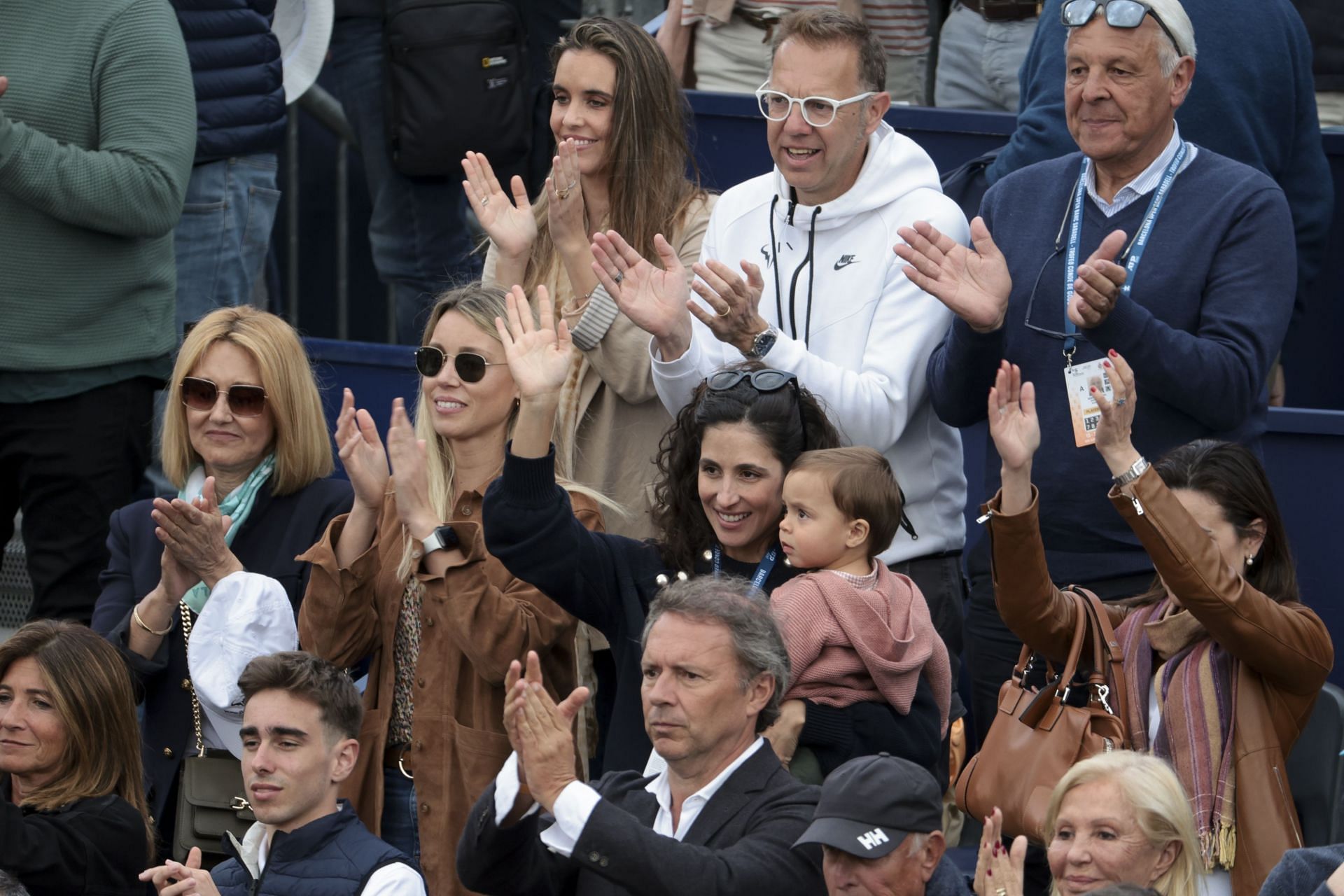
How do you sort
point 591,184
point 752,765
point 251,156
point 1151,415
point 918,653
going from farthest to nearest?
point 251,156 → point 591,184 → point 1151,415 → point 918,653 → point 752,765

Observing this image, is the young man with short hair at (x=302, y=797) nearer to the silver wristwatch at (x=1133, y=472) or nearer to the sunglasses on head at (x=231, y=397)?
the sunglasses on head at (x=231, y=397)

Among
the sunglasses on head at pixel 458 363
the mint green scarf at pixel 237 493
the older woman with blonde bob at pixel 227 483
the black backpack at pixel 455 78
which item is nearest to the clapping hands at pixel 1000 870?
the sunglasses on head at pixel 458 363

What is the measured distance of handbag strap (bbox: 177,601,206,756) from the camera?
5.23m

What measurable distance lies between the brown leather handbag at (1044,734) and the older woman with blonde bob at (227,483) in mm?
1785

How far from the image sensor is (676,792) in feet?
13.7

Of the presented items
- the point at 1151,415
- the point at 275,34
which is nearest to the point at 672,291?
the point at 1151,415

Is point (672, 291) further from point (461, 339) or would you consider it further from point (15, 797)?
point (15, 797)

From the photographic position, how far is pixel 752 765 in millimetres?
4141

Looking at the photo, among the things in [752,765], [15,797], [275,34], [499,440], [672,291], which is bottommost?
[15,797]

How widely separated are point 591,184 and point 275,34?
2004 mm

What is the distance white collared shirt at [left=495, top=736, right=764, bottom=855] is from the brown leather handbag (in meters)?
0.65

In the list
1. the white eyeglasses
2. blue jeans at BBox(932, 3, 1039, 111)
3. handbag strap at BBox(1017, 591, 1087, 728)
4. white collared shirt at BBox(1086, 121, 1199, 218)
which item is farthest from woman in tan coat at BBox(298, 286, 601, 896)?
blue jeans at BBox(932, 3, 1039, 111)

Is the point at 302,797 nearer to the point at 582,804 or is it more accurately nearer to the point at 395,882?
the point at 395,882

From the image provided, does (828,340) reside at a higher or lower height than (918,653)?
A: higher
